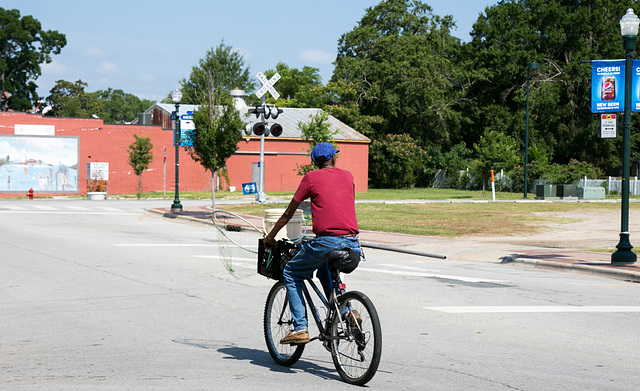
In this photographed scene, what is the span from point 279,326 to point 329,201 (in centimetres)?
137

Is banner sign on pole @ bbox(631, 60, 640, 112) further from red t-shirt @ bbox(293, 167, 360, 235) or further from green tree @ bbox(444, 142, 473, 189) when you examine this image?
green tree @ bbox(444, 142, 473, 189)

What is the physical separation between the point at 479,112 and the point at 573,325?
187 ft

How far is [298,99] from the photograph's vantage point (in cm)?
8606

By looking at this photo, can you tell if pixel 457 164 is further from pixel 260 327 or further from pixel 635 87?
pixel 260 327

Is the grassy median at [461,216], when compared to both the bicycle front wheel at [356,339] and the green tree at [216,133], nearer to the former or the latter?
the green tree at [216,133]

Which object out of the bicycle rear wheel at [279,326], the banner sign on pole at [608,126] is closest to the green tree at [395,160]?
the banner sign on pole at [608,126]

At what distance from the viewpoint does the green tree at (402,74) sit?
196ft

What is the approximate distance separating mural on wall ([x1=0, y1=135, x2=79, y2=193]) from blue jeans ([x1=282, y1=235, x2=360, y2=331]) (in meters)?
45.6

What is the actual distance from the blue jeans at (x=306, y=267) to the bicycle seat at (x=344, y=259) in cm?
5

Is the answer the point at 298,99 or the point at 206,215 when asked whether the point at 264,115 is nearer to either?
the point at 206,215

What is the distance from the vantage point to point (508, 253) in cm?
1617

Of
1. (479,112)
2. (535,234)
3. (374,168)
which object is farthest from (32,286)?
(479,112)

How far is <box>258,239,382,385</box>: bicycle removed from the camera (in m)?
5.26

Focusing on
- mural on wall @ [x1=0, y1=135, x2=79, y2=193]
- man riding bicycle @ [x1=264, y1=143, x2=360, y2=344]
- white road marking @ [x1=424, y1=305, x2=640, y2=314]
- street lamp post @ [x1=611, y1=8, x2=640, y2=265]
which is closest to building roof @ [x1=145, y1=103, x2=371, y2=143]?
mural on wall @ [x1=0, y1=135, x2=79, y2=193]
